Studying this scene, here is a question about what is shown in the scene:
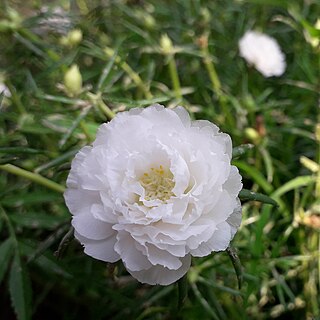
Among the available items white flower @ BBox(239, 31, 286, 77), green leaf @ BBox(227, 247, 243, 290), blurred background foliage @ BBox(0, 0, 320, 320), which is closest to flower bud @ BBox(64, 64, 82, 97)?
blurred background foliage @ BBox(0, 0, 320, 320)

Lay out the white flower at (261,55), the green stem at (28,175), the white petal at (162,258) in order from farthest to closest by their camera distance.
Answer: the white flower at (261,55), the green stem at (28,175), the white petal at (162,258)

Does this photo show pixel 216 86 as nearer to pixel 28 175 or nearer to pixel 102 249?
pixel 28 175

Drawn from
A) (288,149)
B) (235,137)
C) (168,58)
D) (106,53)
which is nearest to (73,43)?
(106,53)

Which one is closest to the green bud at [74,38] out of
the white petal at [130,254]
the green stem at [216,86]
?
the green stem at [216,86]

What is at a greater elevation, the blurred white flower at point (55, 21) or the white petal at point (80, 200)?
the white petal at point (80, 200)

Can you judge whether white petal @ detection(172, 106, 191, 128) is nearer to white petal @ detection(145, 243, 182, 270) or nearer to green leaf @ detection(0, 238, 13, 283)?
white petal @ detection(145, 243, 182, 270)

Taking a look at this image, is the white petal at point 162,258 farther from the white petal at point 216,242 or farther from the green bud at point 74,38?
the green bud at point 74,38

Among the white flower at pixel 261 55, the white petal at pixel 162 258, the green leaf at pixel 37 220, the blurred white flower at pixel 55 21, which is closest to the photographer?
the white petal at pixel 162 258
